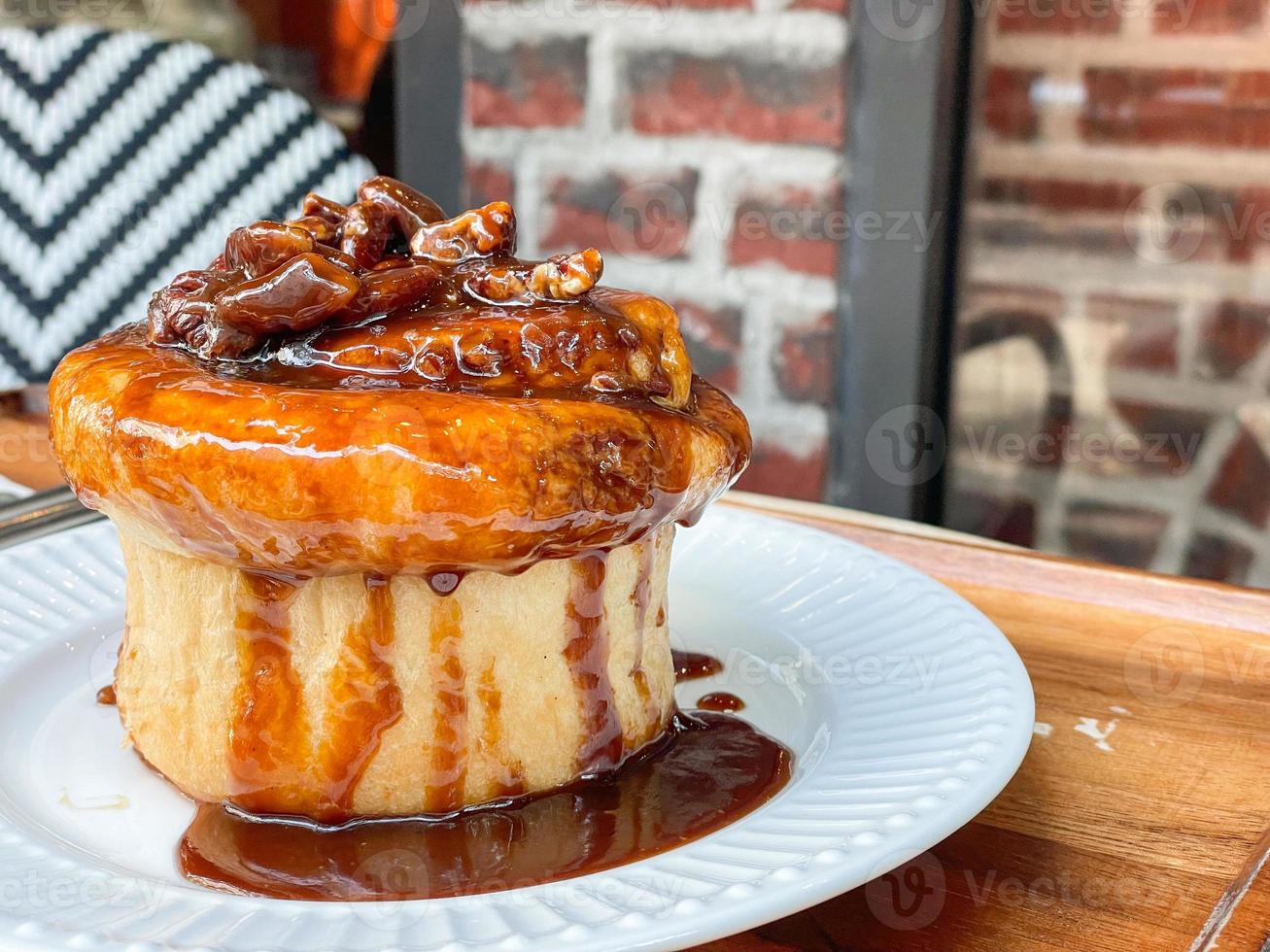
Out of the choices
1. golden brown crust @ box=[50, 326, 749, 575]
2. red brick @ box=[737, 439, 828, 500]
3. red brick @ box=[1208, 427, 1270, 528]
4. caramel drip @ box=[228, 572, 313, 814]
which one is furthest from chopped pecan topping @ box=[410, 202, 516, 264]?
red brick @ box=[1208, 427, 1270, 528]

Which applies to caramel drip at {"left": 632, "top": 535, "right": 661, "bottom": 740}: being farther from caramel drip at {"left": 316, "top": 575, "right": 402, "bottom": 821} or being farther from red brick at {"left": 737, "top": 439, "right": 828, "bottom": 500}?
red brick at {"left": 737, "top": 439, "right": 828, "bottom": 500}

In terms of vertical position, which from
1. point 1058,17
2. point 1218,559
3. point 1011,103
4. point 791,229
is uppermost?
point 1058,17

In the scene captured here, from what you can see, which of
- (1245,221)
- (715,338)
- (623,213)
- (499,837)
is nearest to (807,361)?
(715,338)

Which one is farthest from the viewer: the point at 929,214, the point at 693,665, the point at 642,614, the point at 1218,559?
the point at 1218,559

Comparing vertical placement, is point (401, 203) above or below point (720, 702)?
above

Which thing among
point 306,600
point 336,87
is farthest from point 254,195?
point 306,600

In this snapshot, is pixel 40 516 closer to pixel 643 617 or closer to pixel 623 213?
pixel 643 617

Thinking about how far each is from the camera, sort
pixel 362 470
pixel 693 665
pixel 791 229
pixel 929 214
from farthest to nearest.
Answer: pixel 791 229, pixel 929 214, pixel 693 665, pixel 362 470
